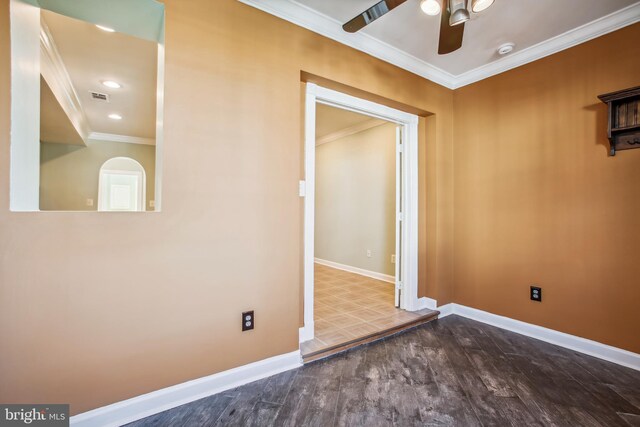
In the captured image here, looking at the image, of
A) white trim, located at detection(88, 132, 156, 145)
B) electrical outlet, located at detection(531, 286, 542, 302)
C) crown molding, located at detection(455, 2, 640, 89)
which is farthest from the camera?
white trim, located at detection(88, 132, 156, 145)

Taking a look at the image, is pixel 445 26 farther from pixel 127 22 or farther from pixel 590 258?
pixel 590 258

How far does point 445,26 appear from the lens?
65.8 inches

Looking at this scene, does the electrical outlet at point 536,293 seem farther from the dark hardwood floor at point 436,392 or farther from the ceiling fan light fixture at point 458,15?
the ceiling fan light fixture at point 458,15

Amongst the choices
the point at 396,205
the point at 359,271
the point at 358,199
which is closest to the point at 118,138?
the point at 358,199

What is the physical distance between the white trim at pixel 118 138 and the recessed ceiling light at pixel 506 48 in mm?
6584

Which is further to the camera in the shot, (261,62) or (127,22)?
(261,62)

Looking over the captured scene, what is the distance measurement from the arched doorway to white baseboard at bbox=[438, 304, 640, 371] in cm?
646

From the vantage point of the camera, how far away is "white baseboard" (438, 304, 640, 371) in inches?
87.4

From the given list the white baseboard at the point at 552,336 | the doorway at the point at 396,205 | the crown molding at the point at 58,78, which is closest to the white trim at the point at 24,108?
the crown molding at the point at 58,78

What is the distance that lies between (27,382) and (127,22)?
211 centimetres

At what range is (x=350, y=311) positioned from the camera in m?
3.23

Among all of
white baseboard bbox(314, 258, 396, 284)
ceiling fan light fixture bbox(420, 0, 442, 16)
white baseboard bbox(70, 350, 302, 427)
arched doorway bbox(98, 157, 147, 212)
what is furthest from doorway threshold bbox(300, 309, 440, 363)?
arched doorway bbox(98, 157, 147, 212)

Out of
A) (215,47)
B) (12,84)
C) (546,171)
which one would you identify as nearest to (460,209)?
(546,171)

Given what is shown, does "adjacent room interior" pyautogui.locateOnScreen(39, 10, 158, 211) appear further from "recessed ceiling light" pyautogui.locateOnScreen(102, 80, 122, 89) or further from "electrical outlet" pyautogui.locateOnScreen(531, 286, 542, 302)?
"electrical outlet" pyautogui.locateOnScreen(531, 286, 542, 302)
